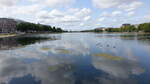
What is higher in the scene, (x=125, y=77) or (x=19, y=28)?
(x=19, y=28)

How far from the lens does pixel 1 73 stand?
1301 centimetres

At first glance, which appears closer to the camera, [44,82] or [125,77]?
[44,82]

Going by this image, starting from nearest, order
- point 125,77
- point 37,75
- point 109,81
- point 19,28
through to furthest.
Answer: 1. point 109,81
2. point 125,77
3. point 37,75
4. point 19,28

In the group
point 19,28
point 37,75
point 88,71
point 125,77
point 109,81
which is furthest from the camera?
point 19,28

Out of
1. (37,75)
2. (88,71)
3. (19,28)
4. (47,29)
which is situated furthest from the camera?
(47,29)

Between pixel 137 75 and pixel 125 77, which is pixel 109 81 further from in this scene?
pixel 137 75

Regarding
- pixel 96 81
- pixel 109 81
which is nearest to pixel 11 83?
pixel 96 81

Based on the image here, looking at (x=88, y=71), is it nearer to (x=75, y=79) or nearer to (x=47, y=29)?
(x=75, y=79)

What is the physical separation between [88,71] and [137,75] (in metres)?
4.83

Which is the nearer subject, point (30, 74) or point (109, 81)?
point (109, 81)

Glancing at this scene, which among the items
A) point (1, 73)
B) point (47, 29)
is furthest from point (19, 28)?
point (1, 73)

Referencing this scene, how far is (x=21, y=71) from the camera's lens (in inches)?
533

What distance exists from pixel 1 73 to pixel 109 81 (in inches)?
443

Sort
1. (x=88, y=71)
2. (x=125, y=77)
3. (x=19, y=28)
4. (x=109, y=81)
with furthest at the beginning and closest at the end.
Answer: (x=19, y=28) → (x=88, y=71) → (x=125, y=77) → (x=109, y=81)
